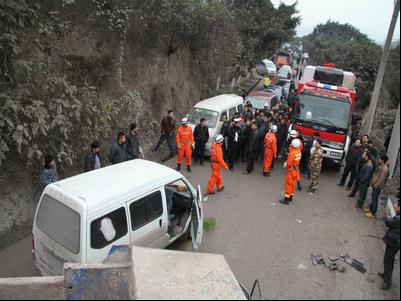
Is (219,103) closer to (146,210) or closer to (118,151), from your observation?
(118,151)

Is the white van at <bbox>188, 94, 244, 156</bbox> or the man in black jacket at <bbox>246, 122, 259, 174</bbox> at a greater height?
the white van at <bbox>188, 94, 244, 156</bbox>

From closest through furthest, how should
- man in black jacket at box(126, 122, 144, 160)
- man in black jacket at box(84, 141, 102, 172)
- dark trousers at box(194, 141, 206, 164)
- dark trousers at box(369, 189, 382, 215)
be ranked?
man in black jacket at box(84, 141, 102, 172), dark trousers at box(369, 189, 382, 215), man in black jacket at box(126, 122, 144, 160), dark trousers at box(194, 141, 206, 164)

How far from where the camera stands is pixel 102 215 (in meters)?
5.04

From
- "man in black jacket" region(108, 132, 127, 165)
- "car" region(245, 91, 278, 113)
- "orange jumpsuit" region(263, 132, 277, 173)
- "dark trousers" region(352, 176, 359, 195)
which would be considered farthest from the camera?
"car" region(245, 91, 278, 113)

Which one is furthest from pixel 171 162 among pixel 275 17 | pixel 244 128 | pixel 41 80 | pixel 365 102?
pixel 275 17

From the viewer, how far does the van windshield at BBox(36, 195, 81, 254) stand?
4906mm

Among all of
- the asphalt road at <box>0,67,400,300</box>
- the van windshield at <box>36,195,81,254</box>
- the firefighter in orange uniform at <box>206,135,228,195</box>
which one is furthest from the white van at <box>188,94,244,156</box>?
the van windshield at <box>36,195,81,254</box>

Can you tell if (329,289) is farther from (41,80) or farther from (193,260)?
(41,80)

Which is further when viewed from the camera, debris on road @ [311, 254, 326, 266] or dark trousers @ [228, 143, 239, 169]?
dark trousers @ [228, 143, 239, 169]

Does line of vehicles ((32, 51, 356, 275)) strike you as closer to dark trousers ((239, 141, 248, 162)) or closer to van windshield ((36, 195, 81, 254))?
van windshield ((36, 195, 81, 254))

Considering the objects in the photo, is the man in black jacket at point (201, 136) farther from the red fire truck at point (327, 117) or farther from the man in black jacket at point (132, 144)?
the red fire truck at point (327, 117)

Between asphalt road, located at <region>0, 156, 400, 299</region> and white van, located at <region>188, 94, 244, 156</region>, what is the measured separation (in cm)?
177

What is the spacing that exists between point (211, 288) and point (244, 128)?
8185mm

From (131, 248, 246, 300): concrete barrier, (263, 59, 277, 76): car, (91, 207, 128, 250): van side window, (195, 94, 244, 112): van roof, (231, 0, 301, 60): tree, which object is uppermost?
(231, 0, 301, 60): tree
